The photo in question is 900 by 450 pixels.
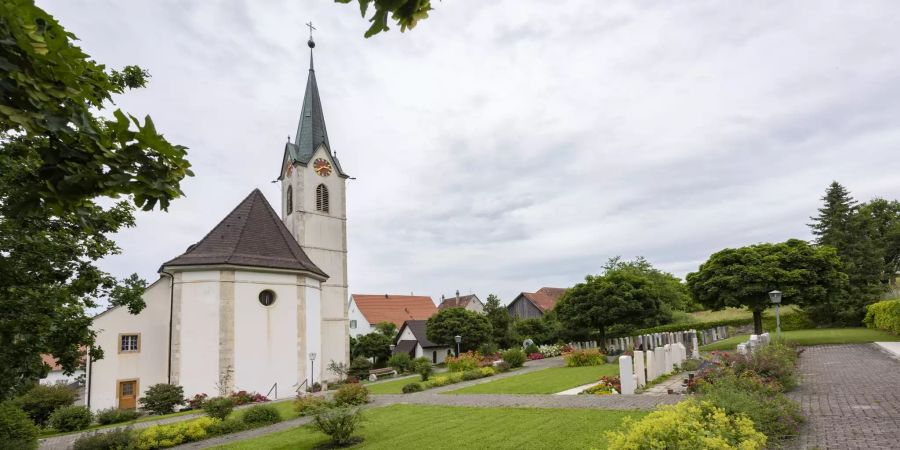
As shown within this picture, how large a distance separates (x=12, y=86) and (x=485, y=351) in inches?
1498

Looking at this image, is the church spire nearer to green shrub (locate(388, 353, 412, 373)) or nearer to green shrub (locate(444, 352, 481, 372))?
green shrub (locate(388, 353, 412, 373))

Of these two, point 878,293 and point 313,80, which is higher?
point 313,80

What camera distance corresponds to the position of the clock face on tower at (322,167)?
37406 mm

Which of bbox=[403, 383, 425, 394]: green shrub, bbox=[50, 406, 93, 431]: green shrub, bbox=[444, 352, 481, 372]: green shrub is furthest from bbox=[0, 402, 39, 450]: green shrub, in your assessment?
bbox=[444, 352, 481, 372]: green shrub

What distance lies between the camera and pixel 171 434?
13094 mm

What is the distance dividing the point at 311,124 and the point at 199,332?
1999cm

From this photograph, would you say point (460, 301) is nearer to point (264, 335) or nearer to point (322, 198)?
point (322, 198)

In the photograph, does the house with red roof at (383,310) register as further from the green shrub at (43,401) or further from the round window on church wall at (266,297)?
the green shrub at (43,401)

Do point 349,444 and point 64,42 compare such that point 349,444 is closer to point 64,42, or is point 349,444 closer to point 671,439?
point 671,439

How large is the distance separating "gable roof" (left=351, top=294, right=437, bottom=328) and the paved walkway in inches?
1978

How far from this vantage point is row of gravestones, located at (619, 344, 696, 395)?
47.5 feet

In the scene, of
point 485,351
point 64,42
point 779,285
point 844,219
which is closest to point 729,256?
point 779,285

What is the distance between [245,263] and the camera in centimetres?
2498

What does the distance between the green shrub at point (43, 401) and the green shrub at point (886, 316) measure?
39.6 metres
